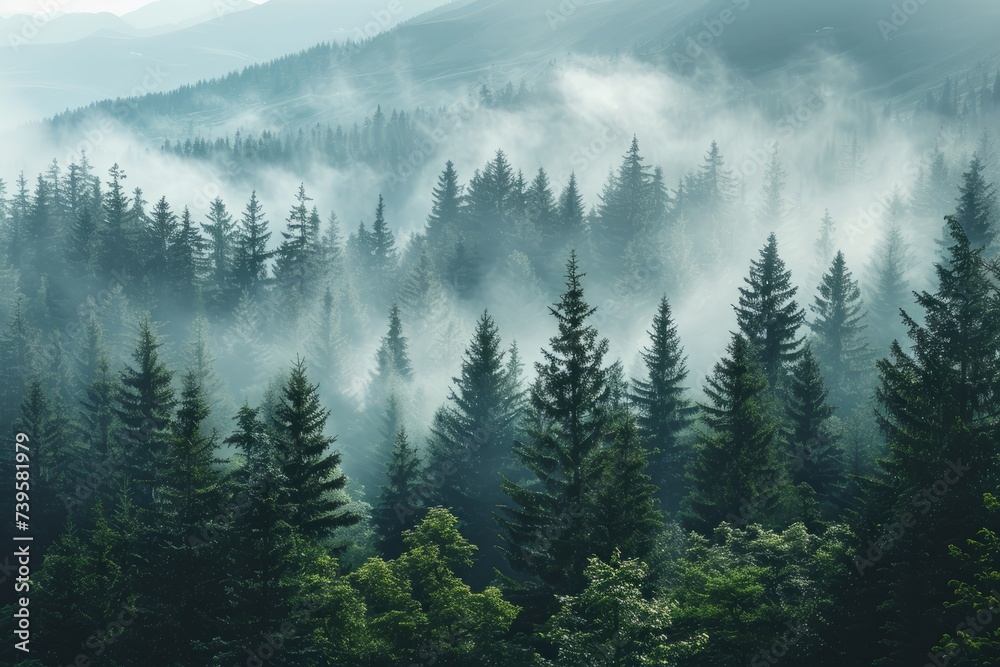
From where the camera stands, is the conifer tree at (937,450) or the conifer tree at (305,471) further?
the conifer tree at (305,471)

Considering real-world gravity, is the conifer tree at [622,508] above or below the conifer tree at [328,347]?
below

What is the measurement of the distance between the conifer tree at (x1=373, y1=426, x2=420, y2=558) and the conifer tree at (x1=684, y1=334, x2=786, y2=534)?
1411 cm

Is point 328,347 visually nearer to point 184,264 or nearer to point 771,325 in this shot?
point 184,264

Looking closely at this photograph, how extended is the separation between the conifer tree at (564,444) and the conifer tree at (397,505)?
10423mm

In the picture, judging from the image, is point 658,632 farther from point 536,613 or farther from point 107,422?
point 107,422

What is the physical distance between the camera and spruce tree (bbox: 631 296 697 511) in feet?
159

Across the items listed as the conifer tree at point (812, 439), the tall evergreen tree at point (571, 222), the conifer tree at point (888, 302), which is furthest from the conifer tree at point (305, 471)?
the tall evergreen tree at point (571, 222)

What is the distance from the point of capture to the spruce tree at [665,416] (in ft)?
159

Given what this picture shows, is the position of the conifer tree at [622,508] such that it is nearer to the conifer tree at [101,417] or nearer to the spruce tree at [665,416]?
the spruce tree at [665,416]

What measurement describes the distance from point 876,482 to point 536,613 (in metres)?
12.9

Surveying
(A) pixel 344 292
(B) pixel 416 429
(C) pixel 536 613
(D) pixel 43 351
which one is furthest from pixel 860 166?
(C) pixel 536 613

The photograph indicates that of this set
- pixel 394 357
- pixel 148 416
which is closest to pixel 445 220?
pixel 394 357

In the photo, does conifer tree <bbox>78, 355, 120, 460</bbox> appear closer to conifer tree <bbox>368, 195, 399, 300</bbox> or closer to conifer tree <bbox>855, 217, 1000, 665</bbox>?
conifer tree <bbox>855, 217, 1000, 665</bbox>

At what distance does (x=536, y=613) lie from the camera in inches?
1256
